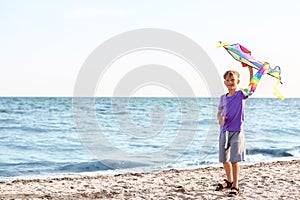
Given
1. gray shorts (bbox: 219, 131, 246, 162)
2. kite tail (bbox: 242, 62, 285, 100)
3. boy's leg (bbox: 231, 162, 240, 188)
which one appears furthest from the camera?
boy's leg (bbox: 231, 162, 240, 188)

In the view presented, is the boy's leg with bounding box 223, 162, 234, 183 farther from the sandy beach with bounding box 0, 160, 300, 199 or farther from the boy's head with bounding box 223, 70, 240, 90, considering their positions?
the boy's head with bounding box 223, 70, 240, 90

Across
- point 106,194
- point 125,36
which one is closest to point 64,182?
point 106,194

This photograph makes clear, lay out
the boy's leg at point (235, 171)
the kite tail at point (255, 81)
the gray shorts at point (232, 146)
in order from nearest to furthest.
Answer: the kite tail at point (255, 81), the gray shorts at point (232, 146), the boy's leg at point (235, 171)

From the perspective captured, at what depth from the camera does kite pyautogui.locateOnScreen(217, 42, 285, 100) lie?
17.5 ft

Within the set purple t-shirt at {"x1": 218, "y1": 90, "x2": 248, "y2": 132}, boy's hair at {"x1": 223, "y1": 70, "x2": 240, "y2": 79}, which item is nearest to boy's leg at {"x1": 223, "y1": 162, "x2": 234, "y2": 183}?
purple t-shirt at {"x1": 218, "y1": 90, "x2": 248, "y2": 132}

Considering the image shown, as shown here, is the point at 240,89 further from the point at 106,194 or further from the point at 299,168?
the point at 299,168

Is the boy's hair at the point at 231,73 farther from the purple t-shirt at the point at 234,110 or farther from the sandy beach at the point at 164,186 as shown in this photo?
the sandy beach at the point at 164,186

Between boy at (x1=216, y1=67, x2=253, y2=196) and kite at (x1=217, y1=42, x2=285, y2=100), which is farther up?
kite at (x1=217, y1=42, x2=285, y2=100)

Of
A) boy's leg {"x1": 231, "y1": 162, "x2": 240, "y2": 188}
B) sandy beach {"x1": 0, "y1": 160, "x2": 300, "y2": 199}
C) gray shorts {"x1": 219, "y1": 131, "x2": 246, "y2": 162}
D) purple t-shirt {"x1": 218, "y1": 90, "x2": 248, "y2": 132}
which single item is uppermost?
purple t-shirt {"x1": 218, "y1": 90, "x2": 248, "y2": 132}

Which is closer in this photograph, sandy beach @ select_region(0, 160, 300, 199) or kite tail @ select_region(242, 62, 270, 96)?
kite tail @ select_region(242, 62, 270, 96)

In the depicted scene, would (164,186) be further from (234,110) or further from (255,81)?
(255,81)

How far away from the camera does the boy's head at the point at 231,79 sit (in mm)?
5402

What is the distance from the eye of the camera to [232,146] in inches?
215

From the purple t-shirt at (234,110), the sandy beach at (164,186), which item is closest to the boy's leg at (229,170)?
the sandy beach at (164,186)
